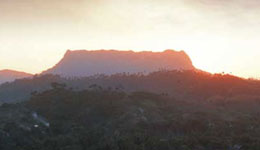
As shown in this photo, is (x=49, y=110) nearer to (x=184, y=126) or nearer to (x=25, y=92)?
(x=184, y=126)

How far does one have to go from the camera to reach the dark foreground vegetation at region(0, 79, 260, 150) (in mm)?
49656

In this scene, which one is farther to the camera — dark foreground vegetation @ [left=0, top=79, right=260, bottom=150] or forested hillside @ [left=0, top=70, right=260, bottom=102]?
forested hillside @ [left=0, top=70, right=260, bottom=102]

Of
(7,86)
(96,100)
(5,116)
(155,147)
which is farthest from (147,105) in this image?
(7,86)

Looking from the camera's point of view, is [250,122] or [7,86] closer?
[250,122]

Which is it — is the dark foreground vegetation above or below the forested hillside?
below

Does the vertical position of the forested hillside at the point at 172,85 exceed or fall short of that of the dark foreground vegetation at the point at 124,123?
it exceeds it

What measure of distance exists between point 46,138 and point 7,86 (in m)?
121

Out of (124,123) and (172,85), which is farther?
(172,85)

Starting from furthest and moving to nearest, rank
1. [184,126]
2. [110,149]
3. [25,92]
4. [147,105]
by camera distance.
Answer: [25,92]
[147,105]
[184,126]
[110,149]

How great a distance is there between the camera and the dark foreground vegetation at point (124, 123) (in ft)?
163

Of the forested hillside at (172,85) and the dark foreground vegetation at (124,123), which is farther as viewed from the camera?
the forested hillside at (172,85)

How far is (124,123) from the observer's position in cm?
6738

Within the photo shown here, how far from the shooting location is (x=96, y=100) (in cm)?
8562

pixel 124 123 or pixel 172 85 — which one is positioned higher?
pixel 172 85
